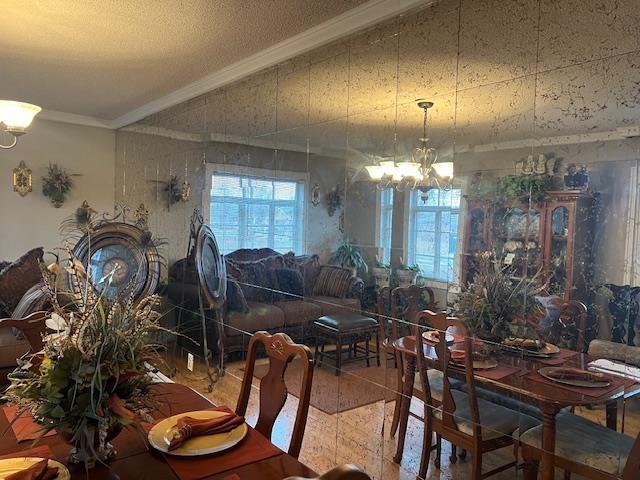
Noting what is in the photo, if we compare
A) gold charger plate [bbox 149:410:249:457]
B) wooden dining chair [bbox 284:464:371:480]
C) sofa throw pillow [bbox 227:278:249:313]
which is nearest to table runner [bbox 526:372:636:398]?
gold charger plate [bbox 149:410:249:457]

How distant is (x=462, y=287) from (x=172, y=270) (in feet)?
11.0

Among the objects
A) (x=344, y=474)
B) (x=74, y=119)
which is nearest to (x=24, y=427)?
(x=344, y=474)

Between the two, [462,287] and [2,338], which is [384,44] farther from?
[2,338]

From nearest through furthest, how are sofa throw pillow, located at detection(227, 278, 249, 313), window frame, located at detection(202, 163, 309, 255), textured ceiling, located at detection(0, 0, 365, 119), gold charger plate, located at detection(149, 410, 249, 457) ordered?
1. gold charger plate, located at detection(149, 410, 249, 457)
2. textured ceiling, located at detection(0, 0, 365, 119)
3. window frame, located at detection(202, 163, 309, 255)
4. sofa throw pillow, located at detection(227, 278, 249, 313)

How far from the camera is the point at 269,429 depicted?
5.90ft

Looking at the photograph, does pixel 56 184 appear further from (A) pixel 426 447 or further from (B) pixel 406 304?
(A) pixel 426 447

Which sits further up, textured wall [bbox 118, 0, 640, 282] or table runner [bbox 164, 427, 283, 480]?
textured wall [bbox 118, 0, 640, 282]

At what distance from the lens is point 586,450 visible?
1.65m

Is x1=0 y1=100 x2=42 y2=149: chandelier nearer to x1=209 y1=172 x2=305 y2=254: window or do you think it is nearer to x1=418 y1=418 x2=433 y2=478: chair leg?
x1=209 y1=172 x2=305 y2=254: window

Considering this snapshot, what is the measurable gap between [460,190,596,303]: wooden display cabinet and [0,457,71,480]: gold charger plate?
5.09 feet

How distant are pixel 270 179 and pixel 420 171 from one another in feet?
4.33

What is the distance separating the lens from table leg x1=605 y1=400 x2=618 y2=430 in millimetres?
1579

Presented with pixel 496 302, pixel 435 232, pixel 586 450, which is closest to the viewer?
pixel 586 450

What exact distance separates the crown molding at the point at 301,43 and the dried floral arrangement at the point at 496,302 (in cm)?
122
